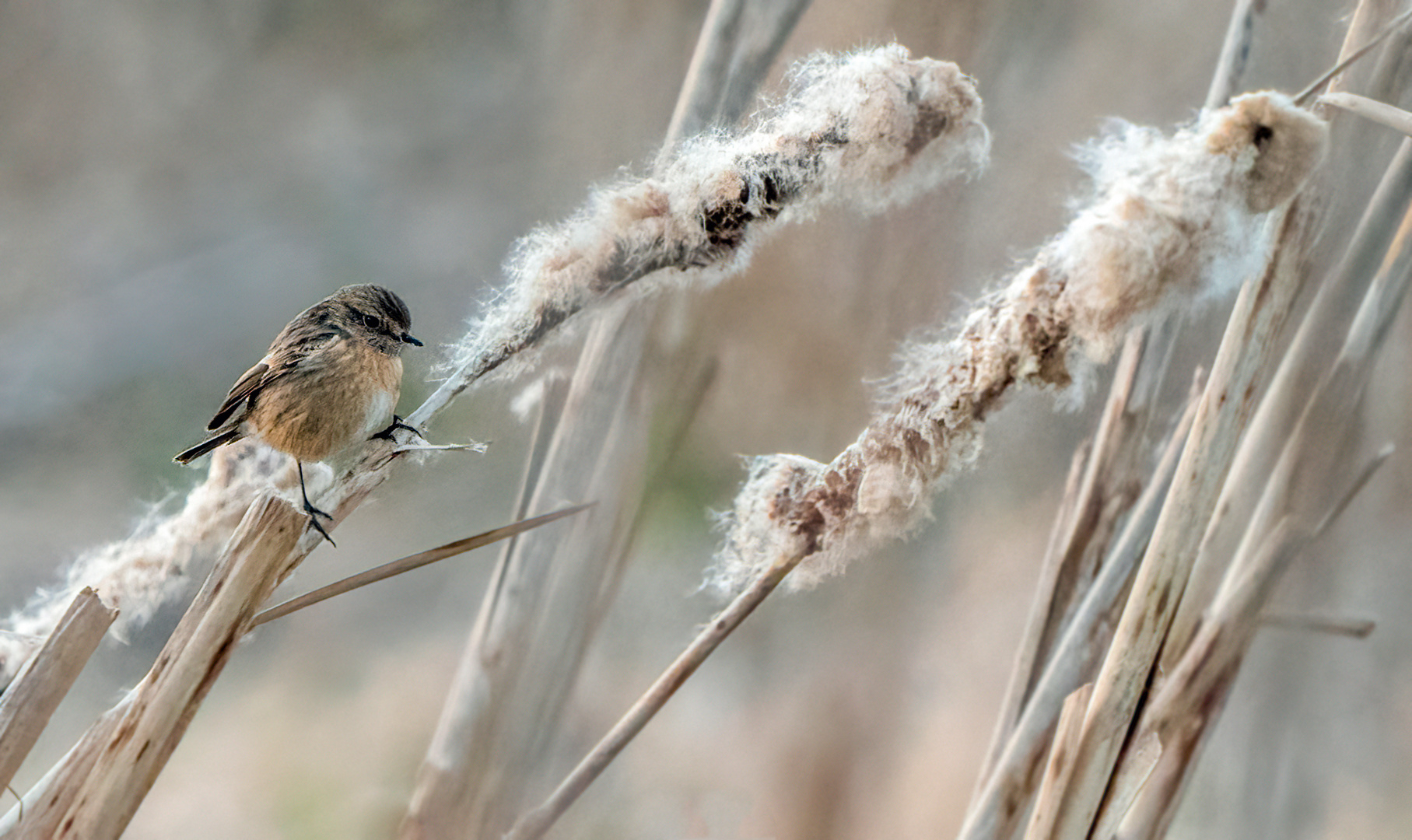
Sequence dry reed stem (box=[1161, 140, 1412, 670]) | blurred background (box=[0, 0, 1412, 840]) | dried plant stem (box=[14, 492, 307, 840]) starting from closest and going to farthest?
dried plant stem (box=[14, 492, 307, 840]) → dry reed stem (box=[1161, 140, 1412, 670]) → blurred background (box=[0, 0, 1412, 840])

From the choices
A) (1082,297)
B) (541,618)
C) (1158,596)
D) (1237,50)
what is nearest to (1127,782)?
(1158,596)

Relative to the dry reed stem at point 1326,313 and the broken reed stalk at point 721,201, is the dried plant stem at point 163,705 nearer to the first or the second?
the broken reed stalk at point 721,201

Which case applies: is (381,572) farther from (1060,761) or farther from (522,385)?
(1060,761)

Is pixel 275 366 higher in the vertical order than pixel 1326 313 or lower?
lower

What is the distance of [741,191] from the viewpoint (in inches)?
24.5

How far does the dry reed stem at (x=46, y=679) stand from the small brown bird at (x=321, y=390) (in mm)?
168

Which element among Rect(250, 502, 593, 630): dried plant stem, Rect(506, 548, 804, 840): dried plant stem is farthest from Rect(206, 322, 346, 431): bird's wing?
Rect(506, 548, 804, 840): dried plant stem

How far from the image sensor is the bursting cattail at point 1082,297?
1.69 feet

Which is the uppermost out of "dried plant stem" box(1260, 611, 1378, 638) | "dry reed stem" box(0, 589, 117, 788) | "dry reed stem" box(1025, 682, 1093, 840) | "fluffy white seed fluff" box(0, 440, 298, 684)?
"dried plant stem" box(1260, 611, 1378, 638)

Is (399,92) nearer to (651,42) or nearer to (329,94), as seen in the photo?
(329,94)

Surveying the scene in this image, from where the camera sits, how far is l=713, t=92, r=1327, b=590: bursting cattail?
51 cm

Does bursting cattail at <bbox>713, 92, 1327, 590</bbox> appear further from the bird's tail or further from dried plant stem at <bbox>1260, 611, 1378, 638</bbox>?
the bird's tail

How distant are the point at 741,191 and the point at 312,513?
17.2 inches

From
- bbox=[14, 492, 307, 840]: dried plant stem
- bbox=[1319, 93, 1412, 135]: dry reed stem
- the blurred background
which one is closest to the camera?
bbox=[14, 492, 307, 840]: dried plant stem
